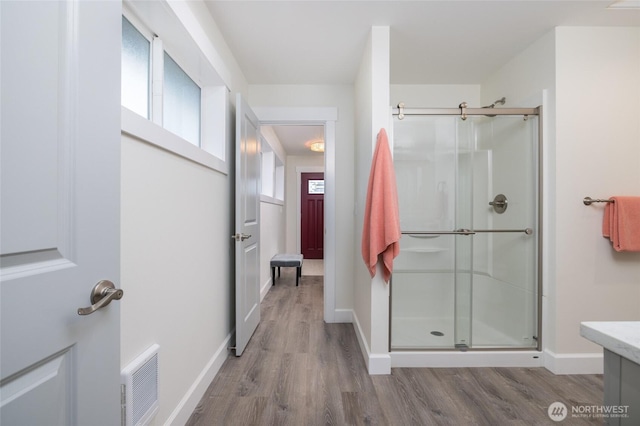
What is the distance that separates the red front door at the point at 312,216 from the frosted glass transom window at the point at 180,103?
14.5ft

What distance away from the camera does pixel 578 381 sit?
185 cm

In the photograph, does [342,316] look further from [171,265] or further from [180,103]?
[180,103]

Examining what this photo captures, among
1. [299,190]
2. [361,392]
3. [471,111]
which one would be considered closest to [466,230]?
[471,111]

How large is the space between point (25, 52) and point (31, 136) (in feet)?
0.48

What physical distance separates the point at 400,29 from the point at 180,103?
157 centimetres

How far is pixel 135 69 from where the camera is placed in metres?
1.33

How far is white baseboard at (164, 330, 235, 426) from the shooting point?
1.37 meters

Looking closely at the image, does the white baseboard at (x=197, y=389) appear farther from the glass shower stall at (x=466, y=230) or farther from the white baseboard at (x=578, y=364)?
the white baseboard at (x=578, y=364)

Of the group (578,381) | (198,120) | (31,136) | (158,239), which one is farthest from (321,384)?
(198,120)

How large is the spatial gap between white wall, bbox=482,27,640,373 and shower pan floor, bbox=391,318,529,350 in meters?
0.34

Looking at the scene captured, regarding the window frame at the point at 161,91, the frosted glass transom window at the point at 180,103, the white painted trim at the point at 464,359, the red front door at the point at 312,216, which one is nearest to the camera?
the window frame at the point at 161,91

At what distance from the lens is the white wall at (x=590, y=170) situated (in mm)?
1937

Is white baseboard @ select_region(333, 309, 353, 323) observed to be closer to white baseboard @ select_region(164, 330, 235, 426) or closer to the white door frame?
the white door frame

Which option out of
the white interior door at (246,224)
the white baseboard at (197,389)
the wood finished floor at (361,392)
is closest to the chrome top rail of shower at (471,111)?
the white interior door at (246,224)
